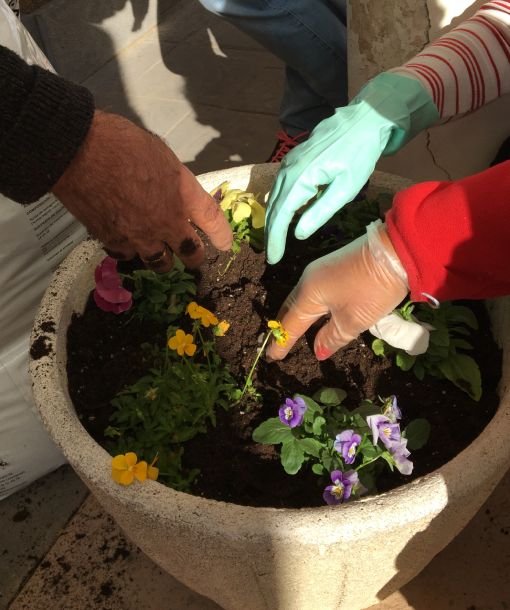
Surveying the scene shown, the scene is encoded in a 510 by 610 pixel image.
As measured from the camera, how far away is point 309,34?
5.70 ft

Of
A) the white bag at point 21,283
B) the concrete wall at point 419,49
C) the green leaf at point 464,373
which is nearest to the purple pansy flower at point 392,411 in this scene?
the green leaf at point 464,373

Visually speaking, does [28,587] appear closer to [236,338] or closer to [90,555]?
[90,555]

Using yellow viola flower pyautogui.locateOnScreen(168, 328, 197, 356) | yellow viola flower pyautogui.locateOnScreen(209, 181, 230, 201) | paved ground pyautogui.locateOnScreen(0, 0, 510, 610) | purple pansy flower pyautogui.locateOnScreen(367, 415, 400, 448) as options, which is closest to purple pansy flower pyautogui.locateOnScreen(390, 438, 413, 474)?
purple pansy flower pyautogui.locateOnScreen(367, 415, 400, 448)

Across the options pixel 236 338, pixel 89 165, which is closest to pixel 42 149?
pixel 89 165

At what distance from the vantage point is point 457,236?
0.91 metres

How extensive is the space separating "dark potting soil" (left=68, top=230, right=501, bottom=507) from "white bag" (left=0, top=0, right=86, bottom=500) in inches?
8.8

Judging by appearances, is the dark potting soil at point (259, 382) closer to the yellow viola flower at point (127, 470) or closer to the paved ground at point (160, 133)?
the yellow viola flower at point (127, 470)

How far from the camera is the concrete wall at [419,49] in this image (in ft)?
4.35

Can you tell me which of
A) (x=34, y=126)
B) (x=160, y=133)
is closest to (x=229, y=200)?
(x=34, y=126)

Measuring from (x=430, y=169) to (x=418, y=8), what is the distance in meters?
0.37

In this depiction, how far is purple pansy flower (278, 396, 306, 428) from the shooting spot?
3.32ft

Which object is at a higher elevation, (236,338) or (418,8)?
(418,8)

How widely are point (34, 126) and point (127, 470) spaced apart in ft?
1.62

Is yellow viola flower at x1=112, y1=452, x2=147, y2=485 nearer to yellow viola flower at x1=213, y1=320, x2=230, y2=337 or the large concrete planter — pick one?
the large concrete planter
